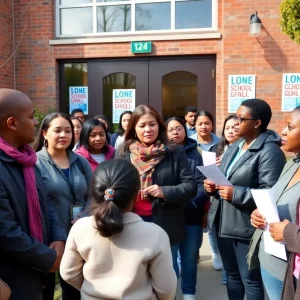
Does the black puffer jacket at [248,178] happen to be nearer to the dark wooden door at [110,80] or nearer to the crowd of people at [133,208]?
the crowd of people at [133,208]

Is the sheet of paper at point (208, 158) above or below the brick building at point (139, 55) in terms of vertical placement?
below

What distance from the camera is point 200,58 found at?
748 cm

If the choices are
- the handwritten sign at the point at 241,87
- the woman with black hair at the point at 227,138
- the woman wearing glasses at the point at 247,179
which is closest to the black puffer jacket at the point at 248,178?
the woman wearing glasses at the point at 247,179

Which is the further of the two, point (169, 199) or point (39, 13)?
point (39, 13)

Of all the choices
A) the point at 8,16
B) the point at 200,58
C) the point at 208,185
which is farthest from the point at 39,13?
the point at 208,185

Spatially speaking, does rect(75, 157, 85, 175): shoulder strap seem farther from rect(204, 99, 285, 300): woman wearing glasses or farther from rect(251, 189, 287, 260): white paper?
rect(251, 189, 287, 260): white paper

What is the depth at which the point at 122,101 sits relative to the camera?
25.7ft

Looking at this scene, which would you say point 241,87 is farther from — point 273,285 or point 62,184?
point 273,285

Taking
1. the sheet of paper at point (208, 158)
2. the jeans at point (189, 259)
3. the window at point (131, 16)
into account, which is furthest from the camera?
the window at point (131, 16)

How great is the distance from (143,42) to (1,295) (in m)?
6.46

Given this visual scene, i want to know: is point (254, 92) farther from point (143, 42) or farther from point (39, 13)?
point (39, 13)

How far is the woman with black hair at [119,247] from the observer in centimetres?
170

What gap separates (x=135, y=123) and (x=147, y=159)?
0.34 metres

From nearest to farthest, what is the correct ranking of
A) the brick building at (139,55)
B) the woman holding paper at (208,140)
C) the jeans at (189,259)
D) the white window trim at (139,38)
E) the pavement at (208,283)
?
the jeans at (189,259)
the pavement at (208,283)
the woman holding paper at (208,140)
the brick building at (139,55)
the white window trim at (139,38)
